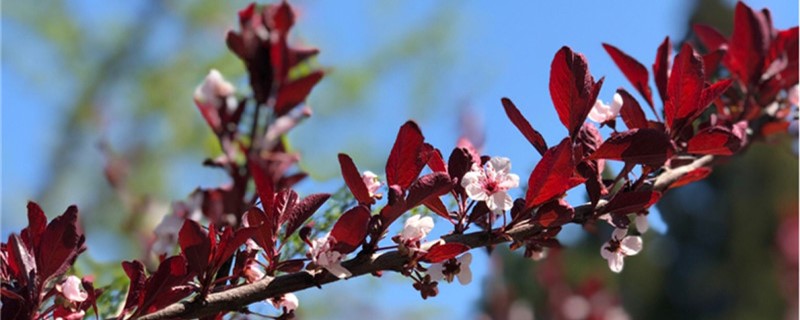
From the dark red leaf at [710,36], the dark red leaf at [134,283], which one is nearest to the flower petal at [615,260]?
the dark red leaf at [134,283]

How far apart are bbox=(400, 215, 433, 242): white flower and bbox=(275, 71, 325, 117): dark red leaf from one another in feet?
1.49

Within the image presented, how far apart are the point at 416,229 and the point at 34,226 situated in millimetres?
250

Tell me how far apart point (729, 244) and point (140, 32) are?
4.92 metres

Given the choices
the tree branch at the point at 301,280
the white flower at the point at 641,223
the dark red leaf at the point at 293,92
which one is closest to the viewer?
the tree branch at the point at 301,280

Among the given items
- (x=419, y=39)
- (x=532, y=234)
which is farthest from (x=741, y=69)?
(x=419, y=39)

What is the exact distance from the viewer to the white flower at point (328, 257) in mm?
462

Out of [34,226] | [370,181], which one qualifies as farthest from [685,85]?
[34,226]

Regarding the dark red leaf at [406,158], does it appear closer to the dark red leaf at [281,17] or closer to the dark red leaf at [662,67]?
the dark red leaf at [662,67]

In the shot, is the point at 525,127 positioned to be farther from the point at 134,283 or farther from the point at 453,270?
the point at 134,283

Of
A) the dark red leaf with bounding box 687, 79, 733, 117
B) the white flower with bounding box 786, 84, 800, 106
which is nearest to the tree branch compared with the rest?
the dark red leaf with bounding box 687, 79, 733, 117

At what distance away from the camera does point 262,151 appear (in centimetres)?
90

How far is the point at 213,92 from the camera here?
922 mm

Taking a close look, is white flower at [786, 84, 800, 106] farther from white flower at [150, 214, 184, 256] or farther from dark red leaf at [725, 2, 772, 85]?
white flower at [150, 214, 184, 256]

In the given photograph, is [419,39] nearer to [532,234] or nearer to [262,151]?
[262,151]
